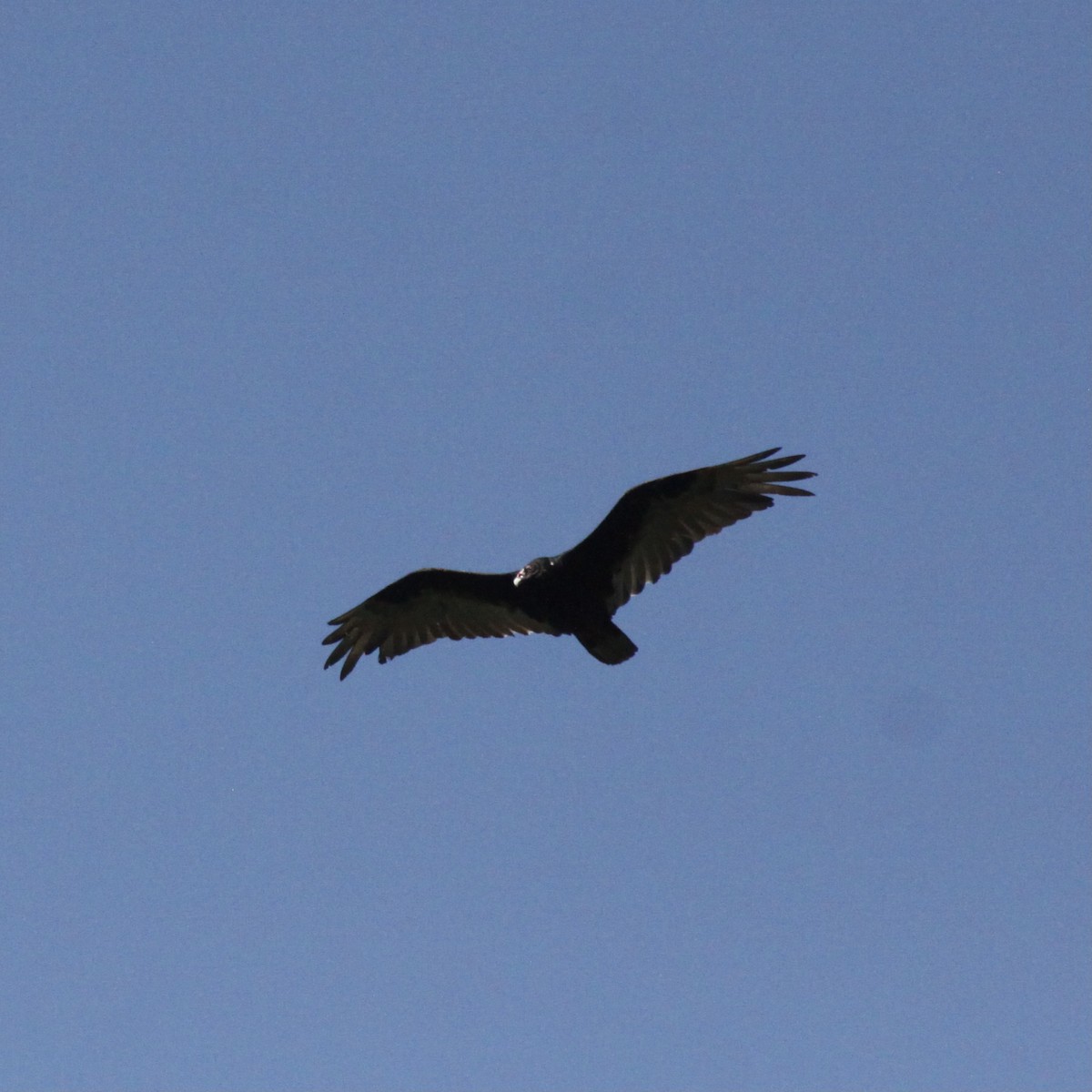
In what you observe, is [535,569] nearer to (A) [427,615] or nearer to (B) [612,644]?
(B) [612,644]

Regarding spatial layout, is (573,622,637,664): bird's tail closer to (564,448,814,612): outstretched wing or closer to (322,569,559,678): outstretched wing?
(564,448,814,612): outstretched wing

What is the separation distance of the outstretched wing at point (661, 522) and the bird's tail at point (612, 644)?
0.75 feet

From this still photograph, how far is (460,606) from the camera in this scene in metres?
17.3

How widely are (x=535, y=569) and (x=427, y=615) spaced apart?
1885mm

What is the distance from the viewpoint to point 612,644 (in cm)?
1579

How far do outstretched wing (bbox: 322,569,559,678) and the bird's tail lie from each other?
1022mm

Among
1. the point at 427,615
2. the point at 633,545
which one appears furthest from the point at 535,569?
the point at 427,615

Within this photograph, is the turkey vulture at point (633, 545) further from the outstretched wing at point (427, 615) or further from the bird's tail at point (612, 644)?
the outstretched wing at point (427, 615)

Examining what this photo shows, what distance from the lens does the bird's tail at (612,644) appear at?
15.8 meters

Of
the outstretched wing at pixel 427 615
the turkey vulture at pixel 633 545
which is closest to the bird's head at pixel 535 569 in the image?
the turkey vulture at pixel 633 545

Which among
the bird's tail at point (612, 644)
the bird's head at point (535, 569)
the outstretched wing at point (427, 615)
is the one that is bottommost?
the bird's tail at point (612, 644)

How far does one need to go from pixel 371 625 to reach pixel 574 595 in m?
2.45

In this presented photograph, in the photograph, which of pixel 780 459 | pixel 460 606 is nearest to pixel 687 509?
pixel 780 459

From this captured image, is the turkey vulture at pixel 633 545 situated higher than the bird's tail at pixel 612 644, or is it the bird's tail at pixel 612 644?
the turkey vulture at pixel 633 545
